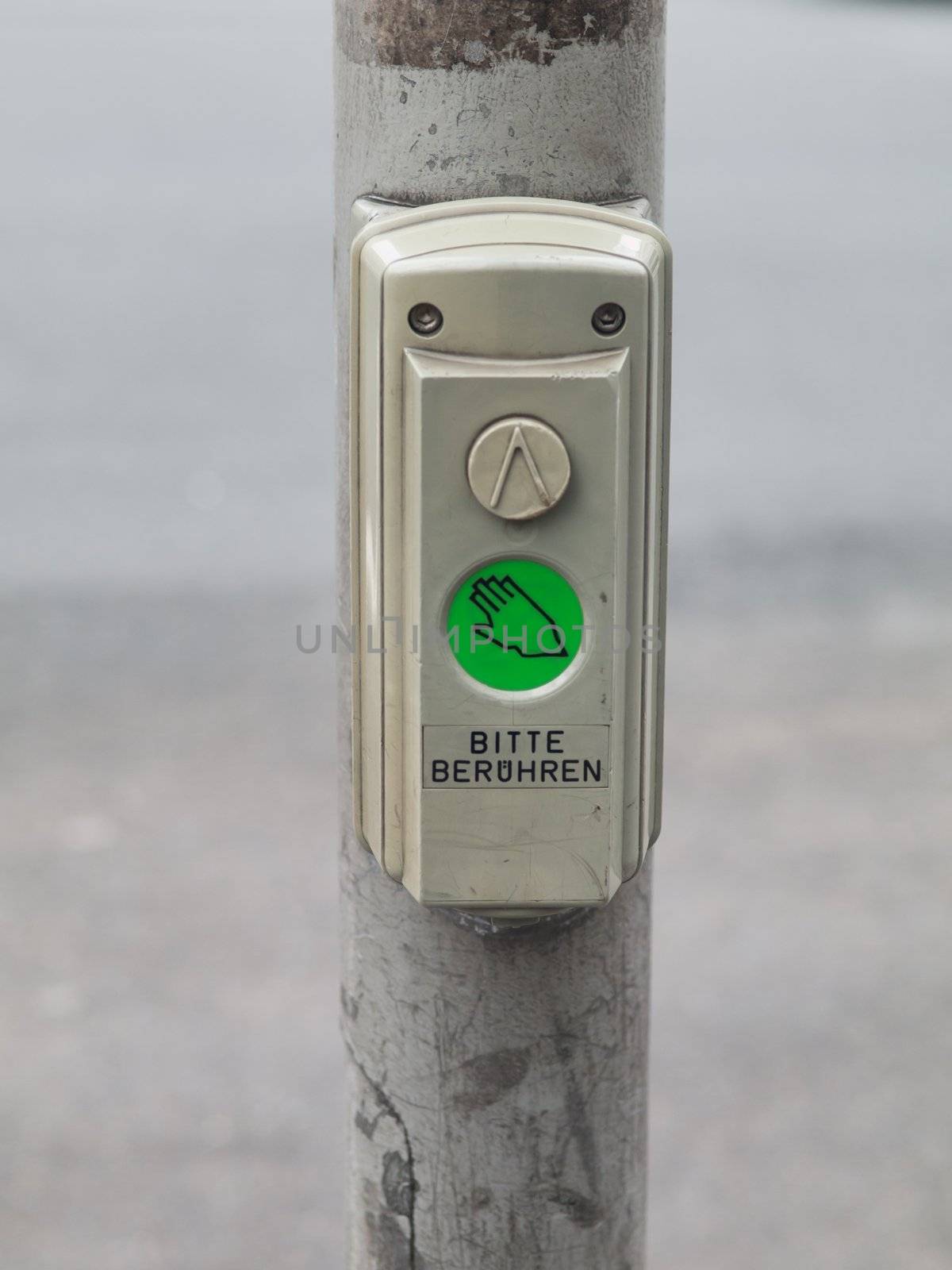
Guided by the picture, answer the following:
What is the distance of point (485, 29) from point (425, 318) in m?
0.23

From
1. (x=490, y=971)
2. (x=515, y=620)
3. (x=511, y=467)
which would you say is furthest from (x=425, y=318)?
(x=490, y=971)

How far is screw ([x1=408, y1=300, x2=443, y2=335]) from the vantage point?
1.19 metres

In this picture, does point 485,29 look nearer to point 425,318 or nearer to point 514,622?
point 425,318

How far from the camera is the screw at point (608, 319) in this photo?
1193mm

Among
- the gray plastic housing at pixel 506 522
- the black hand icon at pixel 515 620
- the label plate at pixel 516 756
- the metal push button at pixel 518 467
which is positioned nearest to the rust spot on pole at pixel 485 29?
the gray plastic housing at pixel 506 522

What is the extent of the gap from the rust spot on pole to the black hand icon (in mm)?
387

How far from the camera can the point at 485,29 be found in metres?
1.25

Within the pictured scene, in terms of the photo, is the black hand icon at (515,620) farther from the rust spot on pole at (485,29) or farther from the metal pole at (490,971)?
the rust spot on pole at (485,29)

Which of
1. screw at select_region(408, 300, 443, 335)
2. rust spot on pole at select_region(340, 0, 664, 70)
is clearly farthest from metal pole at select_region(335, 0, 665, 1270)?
screw at select_region(408, 300, 443, 335)

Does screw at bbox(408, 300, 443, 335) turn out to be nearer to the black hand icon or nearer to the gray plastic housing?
the gray plastic housing

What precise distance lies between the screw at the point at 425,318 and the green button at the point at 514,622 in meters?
0.17

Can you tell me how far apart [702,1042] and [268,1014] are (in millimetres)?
948

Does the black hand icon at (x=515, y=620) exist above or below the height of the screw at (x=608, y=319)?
below

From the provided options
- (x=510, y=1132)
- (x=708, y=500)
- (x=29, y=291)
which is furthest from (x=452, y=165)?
(x=29, y=291)
